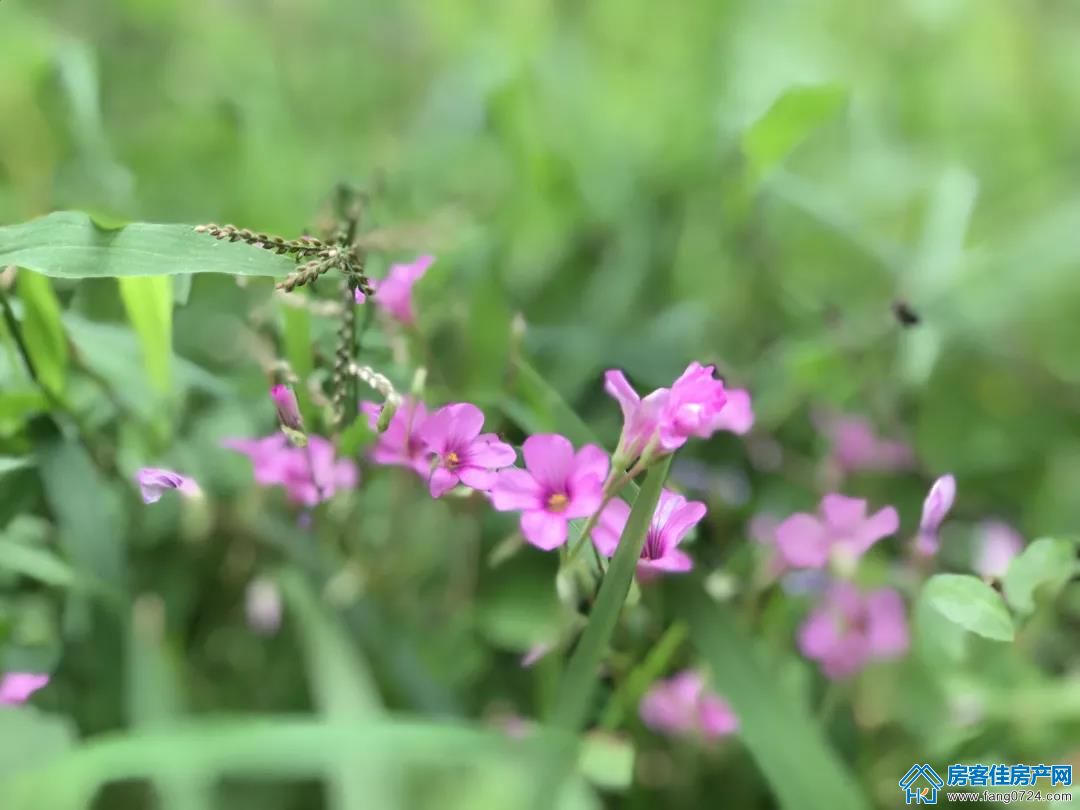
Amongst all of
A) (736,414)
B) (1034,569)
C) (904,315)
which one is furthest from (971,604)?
(904,315)

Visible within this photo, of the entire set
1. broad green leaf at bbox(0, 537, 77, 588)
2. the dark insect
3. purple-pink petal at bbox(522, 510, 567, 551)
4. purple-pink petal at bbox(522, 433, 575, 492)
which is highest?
the dark insect

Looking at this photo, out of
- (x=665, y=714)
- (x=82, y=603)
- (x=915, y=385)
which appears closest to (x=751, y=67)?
(x=915, y=385)

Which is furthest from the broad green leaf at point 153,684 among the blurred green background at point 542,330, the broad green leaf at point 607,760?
the broad green leaf at point 607,760

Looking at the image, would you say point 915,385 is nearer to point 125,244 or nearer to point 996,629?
point 996,629

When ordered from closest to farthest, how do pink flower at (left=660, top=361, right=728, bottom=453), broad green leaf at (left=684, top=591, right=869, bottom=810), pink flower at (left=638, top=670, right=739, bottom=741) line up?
pink flower at (left=660, top=361, right=728, bottom=453)
broad green leaf at (left=684, top=591, right=869, bottom=810)
pink flower at (left=638, top=670, right=739, bottom=741)

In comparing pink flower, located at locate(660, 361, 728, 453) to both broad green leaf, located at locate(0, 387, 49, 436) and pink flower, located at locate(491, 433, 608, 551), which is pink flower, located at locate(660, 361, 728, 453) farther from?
broad green leaf, located at locate(0, 387, 49, 436)

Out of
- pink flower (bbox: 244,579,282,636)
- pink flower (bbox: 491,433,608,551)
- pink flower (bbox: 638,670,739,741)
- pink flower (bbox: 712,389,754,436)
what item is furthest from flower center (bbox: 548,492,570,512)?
pink flower (bbox: 244,579,282,636)

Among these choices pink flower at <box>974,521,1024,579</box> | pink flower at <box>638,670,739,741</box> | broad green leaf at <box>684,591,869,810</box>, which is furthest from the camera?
pink flower at <box>974,521,1024,579</box>
